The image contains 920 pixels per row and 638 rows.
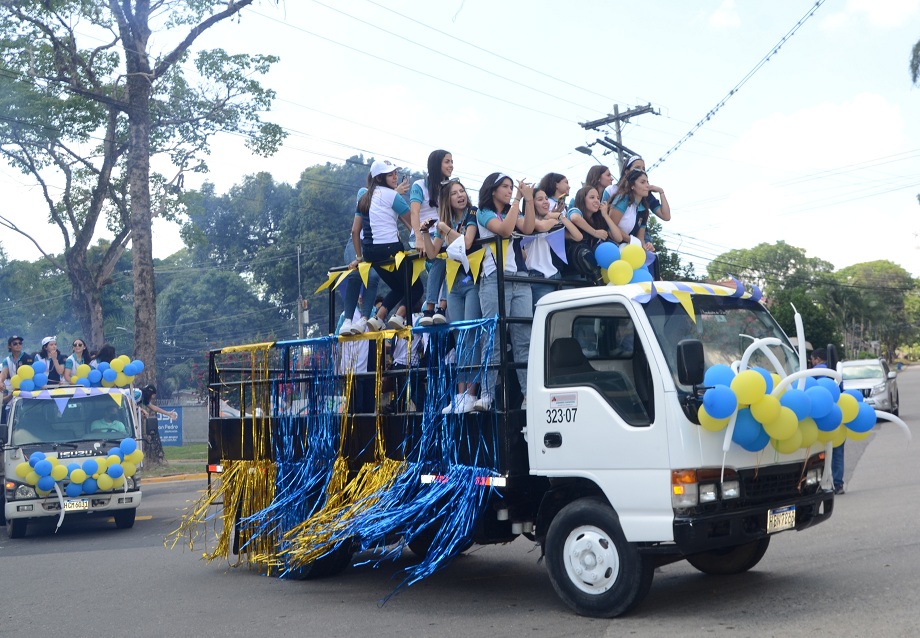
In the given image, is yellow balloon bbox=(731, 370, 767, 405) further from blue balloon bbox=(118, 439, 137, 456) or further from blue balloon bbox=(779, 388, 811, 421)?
blue balloon bbox=(118, 439, 137, 456)

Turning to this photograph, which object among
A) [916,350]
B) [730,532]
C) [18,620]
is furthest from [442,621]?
[916,350]

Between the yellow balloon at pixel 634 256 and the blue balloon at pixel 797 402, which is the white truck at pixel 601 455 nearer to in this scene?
the blue balloon at pixel 797 402

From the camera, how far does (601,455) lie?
6.23 meters

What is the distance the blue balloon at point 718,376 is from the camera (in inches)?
234

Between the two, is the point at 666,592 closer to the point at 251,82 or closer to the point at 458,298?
the point at 458,298

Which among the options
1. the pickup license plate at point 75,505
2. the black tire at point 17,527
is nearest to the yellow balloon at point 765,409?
the pickup license plate at point 75,505

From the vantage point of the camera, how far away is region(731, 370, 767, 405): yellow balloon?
5.83 m

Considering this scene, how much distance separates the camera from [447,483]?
691 cm

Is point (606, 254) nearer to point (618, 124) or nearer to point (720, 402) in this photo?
point (720, 402)


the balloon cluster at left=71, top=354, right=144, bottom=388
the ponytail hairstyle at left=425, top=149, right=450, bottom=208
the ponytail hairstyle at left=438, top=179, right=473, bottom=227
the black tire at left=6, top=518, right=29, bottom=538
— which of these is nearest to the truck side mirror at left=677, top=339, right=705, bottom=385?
the ponytail hairstyle at left=438, top=179, right=473, bottom=227

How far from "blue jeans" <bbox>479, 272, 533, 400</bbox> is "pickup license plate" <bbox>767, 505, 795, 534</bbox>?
1.79 metres

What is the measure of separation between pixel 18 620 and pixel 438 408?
11.6 feet

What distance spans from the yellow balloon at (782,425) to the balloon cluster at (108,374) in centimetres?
909

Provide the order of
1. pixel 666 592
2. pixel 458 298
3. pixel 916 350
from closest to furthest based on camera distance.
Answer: pixel 666 592, pixel 458 298, pixel 916 350
